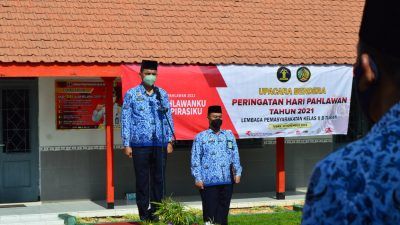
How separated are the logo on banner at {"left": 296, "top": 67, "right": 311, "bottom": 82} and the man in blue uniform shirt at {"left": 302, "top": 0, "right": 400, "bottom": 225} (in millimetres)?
10984

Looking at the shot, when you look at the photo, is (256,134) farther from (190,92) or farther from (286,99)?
(190,92)

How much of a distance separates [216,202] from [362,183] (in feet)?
23.3

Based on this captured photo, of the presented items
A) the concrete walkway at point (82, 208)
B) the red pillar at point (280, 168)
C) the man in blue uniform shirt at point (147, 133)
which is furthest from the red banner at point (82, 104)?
the man in blue uniform shirt at point (147, 133)

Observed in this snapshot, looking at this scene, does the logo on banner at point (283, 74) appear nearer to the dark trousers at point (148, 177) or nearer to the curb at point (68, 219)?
the curb at point (68, 219)

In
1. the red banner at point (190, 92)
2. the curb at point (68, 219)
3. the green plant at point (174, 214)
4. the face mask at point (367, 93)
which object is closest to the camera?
the face mask at point (367, 93)

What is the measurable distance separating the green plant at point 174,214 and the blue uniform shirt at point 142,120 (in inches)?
28.6

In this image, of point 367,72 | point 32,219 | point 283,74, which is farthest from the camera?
point 283,74

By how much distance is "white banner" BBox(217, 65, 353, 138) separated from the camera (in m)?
12.1

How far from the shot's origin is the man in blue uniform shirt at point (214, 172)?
8344 mm

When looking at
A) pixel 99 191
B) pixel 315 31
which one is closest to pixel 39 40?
pixel 99 191

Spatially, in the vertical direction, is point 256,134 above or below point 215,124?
below

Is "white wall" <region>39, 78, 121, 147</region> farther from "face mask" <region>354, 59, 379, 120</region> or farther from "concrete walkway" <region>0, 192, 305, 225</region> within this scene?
"face mask" <region>354, 59, 379, 120</region>

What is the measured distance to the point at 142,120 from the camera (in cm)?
830

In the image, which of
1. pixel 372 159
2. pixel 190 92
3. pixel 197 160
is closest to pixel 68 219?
pixel 190 92
